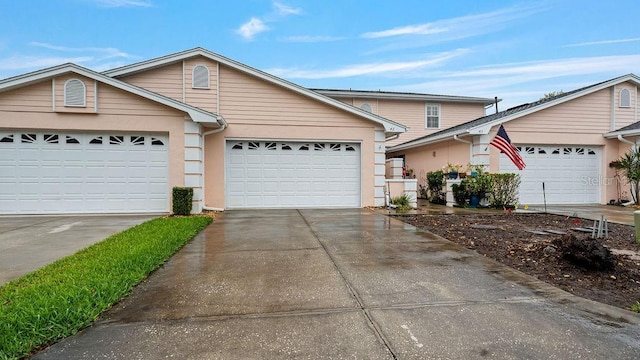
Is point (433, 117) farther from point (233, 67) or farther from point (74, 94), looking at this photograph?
point (74, 94)

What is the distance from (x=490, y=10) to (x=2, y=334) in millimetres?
15486

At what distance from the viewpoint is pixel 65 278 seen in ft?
12.7

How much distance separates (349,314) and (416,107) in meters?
17.3

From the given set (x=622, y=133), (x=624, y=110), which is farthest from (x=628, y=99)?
(x=622, y=133)

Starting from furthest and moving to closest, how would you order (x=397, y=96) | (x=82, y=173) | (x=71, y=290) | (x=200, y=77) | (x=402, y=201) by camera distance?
(x=397, y=96), (x=402, y=201), (x=200, y=77), (x=82, y=173), (x=71, y=290)

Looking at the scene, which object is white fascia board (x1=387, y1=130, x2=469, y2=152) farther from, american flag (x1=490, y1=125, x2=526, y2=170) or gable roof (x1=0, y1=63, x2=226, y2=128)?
gable roof (x1=0, y1=63, x2=226, y2=128)

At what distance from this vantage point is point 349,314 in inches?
121

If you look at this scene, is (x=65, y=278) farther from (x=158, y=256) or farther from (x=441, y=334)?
(x=441, y=334)

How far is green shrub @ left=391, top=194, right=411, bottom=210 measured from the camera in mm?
11480

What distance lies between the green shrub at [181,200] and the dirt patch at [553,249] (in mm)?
6001

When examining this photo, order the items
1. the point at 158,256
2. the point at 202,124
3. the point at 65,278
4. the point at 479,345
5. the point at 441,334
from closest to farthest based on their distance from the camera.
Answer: the point at 479,345 → the point at 441,334 → the point at 65,278 → the point at 158,256 → the point at 202,124

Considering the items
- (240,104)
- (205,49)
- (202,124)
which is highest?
(205,49)

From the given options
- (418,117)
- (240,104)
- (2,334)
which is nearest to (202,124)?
(240,104)

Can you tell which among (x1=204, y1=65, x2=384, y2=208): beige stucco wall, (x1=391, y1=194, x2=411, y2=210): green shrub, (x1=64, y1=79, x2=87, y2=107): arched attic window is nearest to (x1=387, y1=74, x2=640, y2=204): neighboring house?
(x1=391, y1=194, x2=411, y2=210): green shrub
